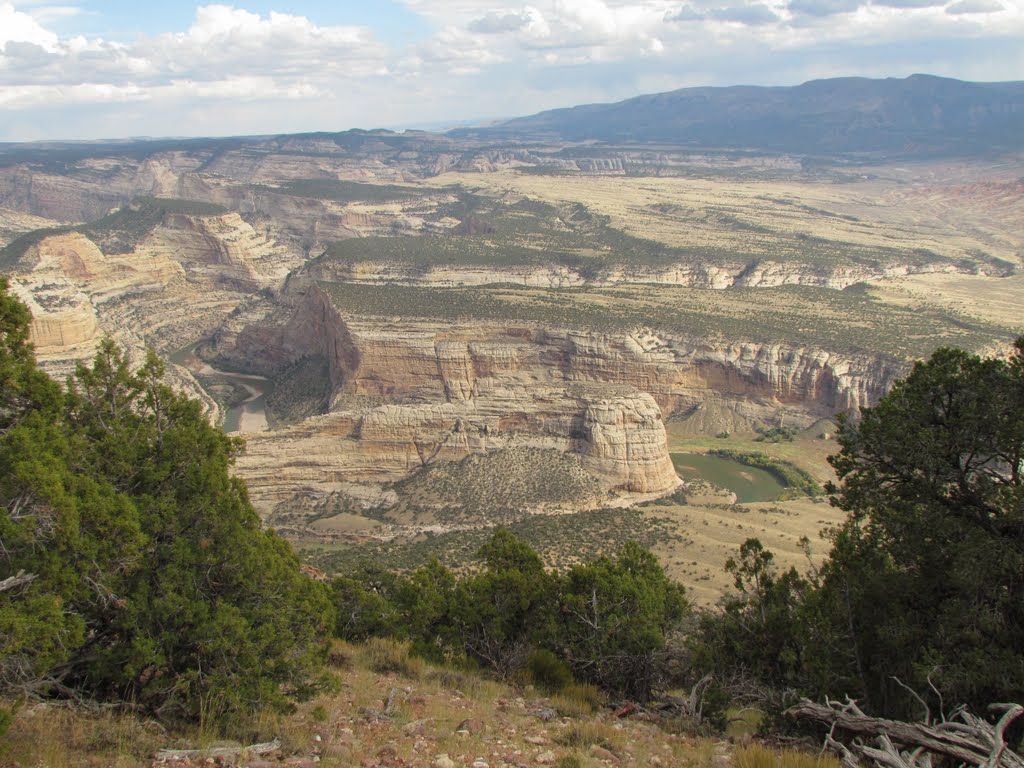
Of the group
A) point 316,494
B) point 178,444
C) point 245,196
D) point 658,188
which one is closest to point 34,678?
point 178,444

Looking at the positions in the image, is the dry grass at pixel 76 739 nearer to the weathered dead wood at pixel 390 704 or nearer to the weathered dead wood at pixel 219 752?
the weathered dead wood at pixel 219 752

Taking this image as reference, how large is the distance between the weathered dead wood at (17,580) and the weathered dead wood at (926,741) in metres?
8.19

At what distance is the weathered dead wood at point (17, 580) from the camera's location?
7.83 m

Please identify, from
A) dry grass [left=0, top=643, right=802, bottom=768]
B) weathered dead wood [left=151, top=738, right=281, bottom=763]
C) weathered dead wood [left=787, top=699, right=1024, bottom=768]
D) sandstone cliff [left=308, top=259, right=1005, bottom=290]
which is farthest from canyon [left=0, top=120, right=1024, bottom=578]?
weathered dead wood [left=151, top=738, right=281, bottom=763]

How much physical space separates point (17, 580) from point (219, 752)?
2.60m

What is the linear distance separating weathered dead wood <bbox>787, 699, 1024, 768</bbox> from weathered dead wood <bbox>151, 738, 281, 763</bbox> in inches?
229

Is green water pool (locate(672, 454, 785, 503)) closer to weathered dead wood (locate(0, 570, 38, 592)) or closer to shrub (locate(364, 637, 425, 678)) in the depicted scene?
shrub (locate(364, 637, 425, 678))

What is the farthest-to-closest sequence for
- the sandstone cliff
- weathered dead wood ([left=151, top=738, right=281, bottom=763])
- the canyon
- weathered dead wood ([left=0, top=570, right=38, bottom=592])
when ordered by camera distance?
the sandstone cliff → the canyon → weathered dead wood ([left=151, top=738, right=281, bottom=763]) → weathered dead wood ([left=0, top=570, right=38, bottom=592])

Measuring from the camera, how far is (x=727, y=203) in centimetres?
13662

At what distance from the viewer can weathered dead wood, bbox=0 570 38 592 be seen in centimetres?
783

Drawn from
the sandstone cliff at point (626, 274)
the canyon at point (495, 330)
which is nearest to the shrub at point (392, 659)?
the canyon at point (495, 330)

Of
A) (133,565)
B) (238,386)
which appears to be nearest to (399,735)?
(133,565)

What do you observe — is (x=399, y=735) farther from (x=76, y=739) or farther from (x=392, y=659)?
(x=392, y=659)

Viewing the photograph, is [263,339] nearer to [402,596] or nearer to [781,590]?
[402,596]
